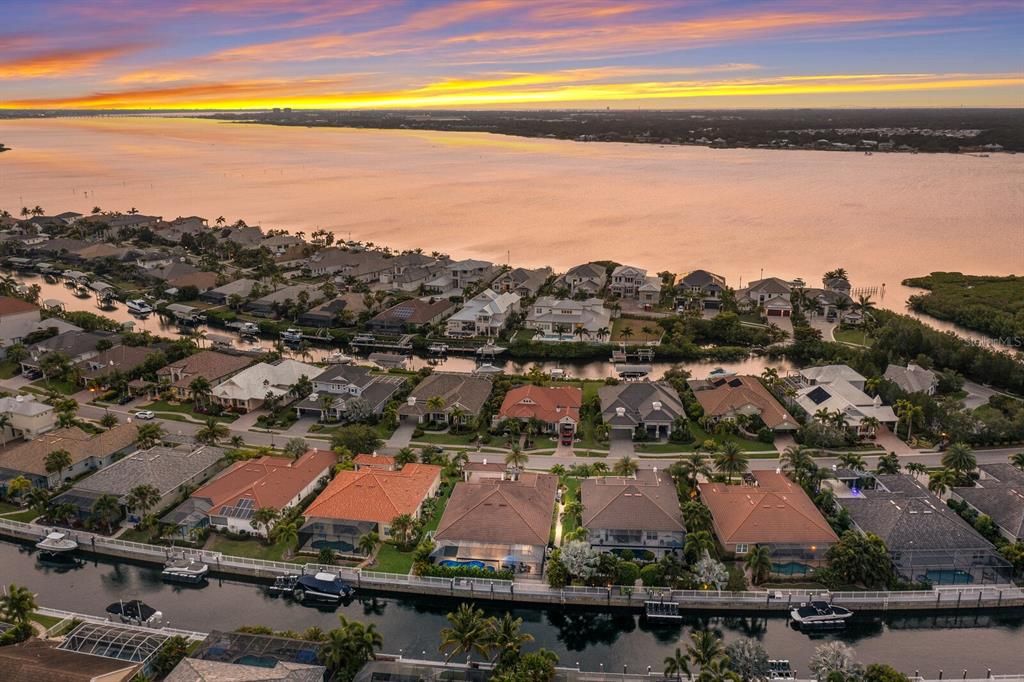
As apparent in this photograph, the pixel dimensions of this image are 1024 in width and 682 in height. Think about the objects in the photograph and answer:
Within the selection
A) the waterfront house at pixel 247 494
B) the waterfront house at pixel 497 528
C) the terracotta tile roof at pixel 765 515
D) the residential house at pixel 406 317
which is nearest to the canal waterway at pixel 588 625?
the waterfront house at pixel 497 528

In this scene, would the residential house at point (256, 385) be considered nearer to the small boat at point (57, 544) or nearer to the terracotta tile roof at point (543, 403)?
the terracotta tile roof at point (543, 403)

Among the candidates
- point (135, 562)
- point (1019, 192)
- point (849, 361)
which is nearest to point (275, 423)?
point (135, 562)

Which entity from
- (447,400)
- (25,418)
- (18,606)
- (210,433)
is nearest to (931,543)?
(447,400)

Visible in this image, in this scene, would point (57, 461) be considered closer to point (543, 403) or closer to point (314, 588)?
point (314, 588)

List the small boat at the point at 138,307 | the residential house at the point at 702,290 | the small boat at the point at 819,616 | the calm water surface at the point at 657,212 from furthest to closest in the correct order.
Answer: the calm water surface at the point at 657,212, the small boat at the point at 138,307, the residential house at the point at 702,290, the small boat at the point at 819,616

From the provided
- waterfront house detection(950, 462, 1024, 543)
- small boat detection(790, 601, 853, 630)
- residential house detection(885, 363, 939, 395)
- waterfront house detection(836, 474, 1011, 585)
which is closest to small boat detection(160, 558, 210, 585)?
small boat detection(790, 601, 853, 630)

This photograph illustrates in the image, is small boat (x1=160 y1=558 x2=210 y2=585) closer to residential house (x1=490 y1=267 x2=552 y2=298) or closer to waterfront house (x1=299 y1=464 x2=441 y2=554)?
waterfront house (x1=299 y1=464 x2=441 y2=554)
